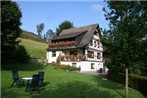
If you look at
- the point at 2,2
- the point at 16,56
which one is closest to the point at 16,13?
the point at 2,2

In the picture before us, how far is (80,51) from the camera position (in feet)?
163

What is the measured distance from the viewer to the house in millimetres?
48638

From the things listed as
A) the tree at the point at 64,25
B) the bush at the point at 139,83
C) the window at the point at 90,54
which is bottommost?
the bush at the point at 139,83

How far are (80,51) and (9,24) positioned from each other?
18.9 m

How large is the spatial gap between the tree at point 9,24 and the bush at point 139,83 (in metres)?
17.7

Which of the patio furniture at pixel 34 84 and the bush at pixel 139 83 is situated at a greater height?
the patio furniture at pixel 34 84

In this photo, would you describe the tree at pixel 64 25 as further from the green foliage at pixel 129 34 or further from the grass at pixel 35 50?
the green foliage at pixel 129 34

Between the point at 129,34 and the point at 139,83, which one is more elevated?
the point at 129,34

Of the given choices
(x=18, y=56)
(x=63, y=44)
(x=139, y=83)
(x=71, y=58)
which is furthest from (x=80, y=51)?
(x=139, y=83)

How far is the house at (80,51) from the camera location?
48.6 meters

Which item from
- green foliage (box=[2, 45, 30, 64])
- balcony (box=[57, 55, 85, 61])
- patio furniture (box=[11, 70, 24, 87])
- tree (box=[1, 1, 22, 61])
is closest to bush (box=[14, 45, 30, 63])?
green foliage (box=[2, 45, 30, 64])

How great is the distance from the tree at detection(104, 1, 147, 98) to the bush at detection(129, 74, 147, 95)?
4.33 m

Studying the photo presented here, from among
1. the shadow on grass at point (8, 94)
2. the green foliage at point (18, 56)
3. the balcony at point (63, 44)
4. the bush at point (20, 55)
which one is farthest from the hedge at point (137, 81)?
the bush at point (20, 55)

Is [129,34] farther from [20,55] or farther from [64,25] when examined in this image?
[64,25]
